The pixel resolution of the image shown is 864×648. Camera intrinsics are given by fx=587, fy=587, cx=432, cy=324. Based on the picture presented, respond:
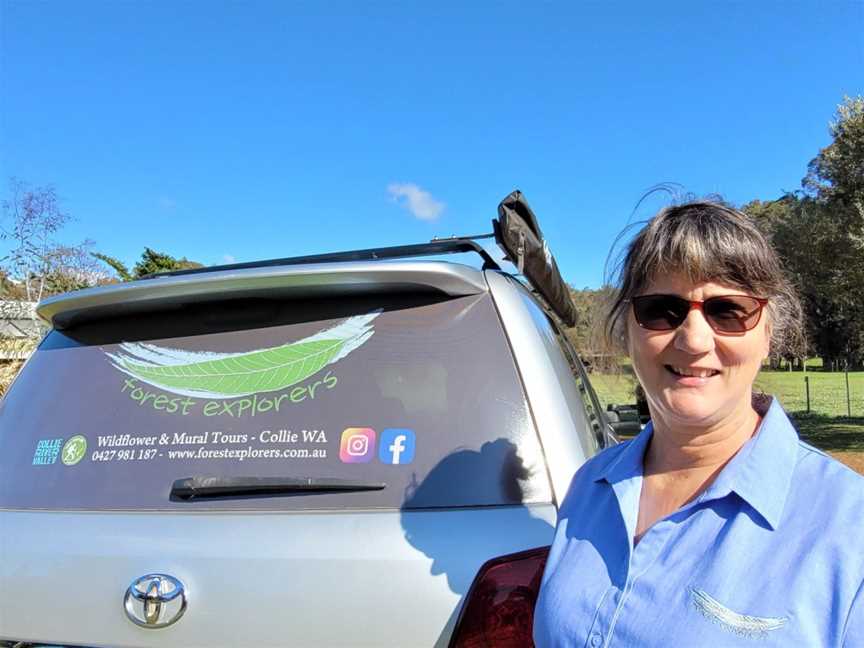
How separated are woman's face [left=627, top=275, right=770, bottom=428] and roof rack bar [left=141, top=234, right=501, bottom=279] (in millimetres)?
691

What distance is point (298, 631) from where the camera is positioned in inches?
54.0

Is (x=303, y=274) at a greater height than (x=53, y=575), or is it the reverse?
(x=303, y=274)

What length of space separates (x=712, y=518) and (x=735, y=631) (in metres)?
0.21

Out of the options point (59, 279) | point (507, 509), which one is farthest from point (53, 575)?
point (59, 279)

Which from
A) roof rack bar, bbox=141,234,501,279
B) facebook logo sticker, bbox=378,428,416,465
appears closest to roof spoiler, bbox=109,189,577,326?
roof rack bar, bbox=141,234,501,279

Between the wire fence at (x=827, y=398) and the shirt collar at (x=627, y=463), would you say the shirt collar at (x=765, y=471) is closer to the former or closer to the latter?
the shirt collar at (x=627, y=463)

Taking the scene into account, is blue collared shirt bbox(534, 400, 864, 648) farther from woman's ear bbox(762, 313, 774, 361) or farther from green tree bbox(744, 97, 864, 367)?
green tree bbox(744, 97, 864, 367)

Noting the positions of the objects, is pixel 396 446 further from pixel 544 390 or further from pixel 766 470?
pixel 766 470

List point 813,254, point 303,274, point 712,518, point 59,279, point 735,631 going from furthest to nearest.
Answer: point 813,254
point 59,279
point 303,274
point 712,518
point 735,631

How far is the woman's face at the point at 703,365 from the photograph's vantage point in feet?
4.14

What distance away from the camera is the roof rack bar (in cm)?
217

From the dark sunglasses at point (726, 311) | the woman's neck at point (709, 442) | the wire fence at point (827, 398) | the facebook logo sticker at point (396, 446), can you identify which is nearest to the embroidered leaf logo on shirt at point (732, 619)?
the woman's neck at point (709, 442)

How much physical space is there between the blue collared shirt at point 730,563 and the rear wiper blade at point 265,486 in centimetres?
55

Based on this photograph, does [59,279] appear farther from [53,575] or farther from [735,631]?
[735,631]
